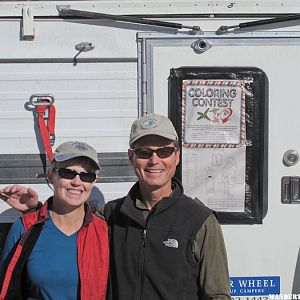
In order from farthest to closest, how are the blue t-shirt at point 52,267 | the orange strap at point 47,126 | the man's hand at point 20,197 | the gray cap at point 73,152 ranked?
the orange strap at point 47,126 < the man's hand at point 20,197 < the gray cap at point 73,152 < the blue t-shirt at point 52,267

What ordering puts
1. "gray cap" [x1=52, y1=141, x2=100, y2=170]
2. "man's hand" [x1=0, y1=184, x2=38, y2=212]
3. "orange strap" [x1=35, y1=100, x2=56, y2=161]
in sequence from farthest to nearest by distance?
1. "orange strap" [x1=35, y1=100, x2=56, y2=161]
2. "man's hand" [x1=0, y1=184, x2=38, y2=212]
3. "gray cap" [x1=52, y1=141, x2=100, y2=170]

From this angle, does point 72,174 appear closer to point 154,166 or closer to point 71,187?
point 71,187

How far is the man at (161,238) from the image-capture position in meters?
2.21

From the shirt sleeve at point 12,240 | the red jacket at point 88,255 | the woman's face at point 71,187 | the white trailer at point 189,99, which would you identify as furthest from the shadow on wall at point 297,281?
the shirt sleeve at point 12,240

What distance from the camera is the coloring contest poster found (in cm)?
333

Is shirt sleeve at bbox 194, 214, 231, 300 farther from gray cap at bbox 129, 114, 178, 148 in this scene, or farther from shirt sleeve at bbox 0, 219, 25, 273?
shirt sleeve at bbox 0, 219, 25, 273

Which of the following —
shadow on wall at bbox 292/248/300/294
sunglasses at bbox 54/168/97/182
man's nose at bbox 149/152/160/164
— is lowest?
shadow on wall at bbox 292/248/300/294

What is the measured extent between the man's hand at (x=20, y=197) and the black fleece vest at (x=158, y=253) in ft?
1.68

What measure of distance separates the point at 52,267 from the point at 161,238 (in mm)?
460

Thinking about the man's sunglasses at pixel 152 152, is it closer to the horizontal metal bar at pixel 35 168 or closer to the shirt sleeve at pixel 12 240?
the shirt sleeve at pixel 12 240

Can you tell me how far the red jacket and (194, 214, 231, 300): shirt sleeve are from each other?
0.40 meters

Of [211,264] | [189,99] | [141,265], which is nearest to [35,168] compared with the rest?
[189,99]

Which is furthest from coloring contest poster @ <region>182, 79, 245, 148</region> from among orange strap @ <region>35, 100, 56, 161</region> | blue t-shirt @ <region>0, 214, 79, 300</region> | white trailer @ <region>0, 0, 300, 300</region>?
blue t-shirt @ <region>0, 214, 79, 300</region>

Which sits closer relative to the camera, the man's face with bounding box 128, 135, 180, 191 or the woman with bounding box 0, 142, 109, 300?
the woman with bounding box 0, 142, 109, 300
